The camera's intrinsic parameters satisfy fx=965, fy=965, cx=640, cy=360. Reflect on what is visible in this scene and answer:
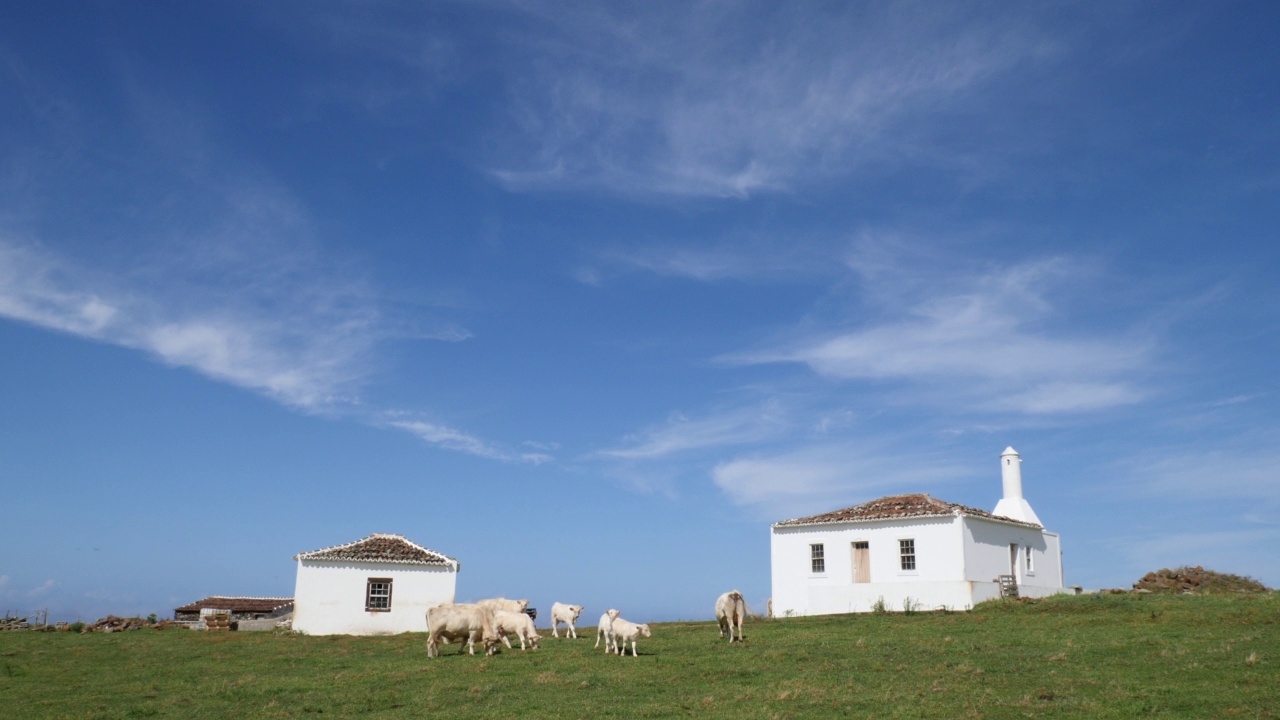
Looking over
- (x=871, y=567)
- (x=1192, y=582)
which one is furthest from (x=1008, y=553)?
(x=1192, y=582)

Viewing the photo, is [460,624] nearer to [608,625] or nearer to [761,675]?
[608,625]

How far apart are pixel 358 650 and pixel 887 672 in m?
19.4

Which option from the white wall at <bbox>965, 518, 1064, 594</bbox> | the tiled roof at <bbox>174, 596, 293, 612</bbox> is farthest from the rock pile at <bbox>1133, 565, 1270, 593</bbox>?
the tiled roof at <bbox>174, 596, 293, 612</bbox>

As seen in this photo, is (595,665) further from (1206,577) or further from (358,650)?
(1206,577)

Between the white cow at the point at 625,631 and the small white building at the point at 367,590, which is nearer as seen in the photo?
the white cow at the point at 625,631

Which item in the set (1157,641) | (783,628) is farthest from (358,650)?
(1157,641)

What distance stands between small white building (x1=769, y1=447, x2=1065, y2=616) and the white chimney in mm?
5156

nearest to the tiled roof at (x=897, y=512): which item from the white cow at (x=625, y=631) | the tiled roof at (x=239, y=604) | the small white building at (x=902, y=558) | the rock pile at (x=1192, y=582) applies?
the small white building at (x=902, y=558)

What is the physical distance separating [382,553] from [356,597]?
220cm

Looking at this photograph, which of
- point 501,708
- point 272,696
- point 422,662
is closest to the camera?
point 501,708

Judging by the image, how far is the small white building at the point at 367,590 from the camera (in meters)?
42.9

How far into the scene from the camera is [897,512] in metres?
45.9

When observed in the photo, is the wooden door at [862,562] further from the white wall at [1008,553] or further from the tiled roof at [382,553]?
the tiled roof at [382,553]

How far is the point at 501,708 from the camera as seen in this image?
19.0 meters
